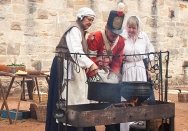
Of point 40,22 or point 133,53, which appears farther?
point 40,22

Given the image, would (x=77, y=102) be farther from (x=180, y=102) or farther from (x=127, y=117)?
(x=180, y=102)

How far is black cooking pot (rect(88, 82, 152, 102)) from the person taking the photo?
4277mm

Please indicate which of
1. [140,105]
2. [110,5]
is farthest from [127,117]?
[110,5]

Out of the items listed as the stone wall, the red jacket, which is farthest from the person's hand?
the stone wall

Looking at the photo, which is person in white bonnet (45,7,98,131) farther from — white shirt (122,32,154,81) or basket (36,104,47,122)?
basket (36,104,47,122)

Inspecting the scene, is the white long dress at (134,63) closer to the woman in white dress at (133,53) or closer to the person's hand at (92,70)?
the woman in white dress at (133,53)

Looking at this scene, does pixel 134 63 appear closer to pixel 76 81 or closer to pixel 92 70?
pixel 76 81

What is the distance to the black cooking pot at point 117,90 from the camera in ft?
14.0

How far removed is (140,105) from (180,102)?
5.81 m

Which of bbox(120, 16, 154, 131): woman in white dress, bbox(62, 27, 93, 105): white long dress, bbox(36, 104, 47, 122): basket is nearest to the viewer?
bbox(62, 27, 93, 105): white long dress

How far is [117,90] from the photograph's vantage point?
4281mm

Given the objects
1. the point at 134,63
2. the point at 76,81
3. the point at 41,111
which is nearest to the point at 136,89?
the point at 76,81

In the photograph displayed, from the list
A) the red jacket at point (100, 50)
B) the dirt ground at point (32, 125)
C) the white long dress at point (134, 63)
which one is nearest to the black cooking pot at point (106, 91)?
the red jacket at point (100, 50)

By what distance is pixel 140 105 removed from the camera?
4355 mm
